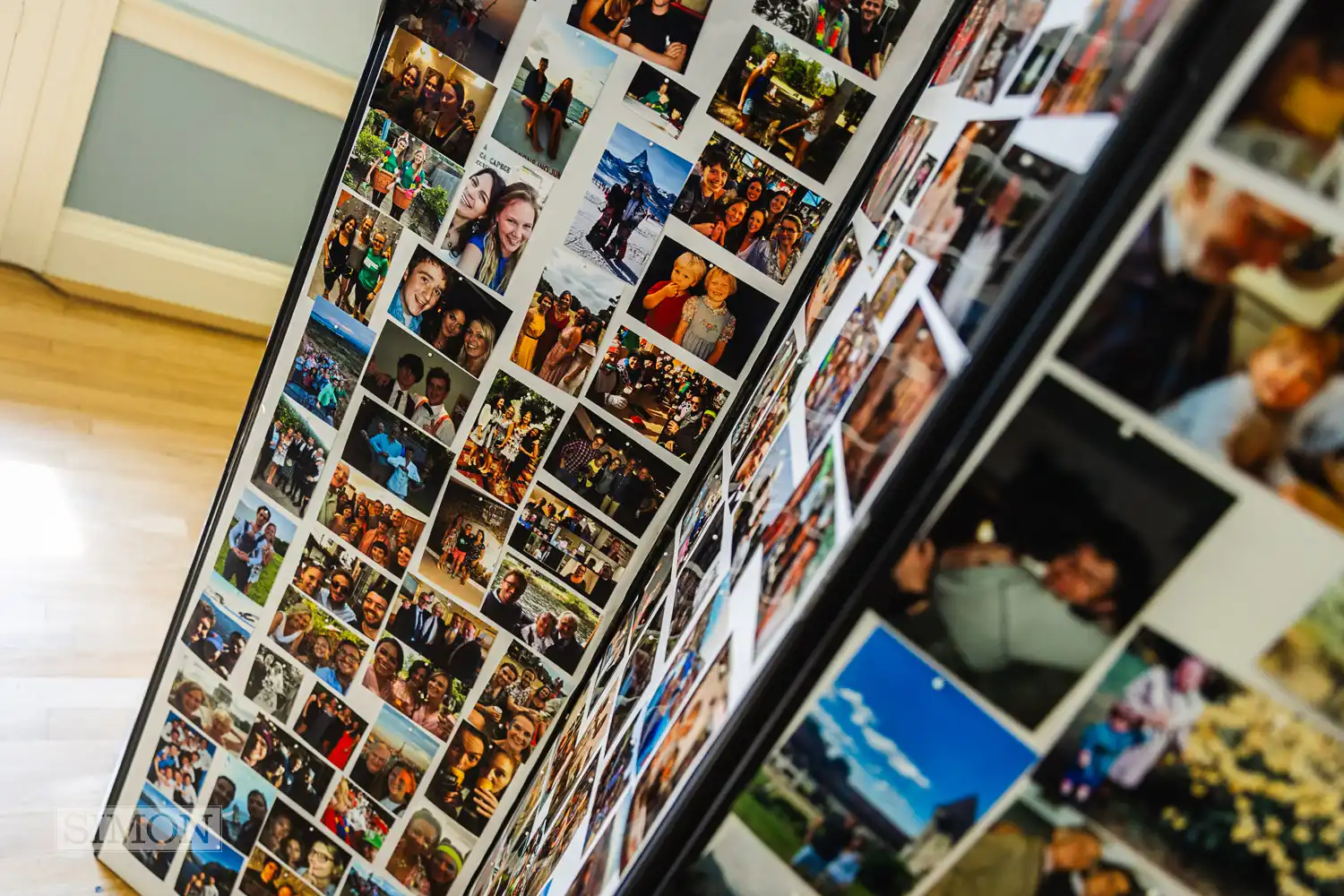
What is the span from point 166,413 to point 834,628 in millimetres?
2574

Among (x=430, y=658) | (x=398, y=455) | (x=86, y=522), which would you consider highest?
(x=398, y=455)

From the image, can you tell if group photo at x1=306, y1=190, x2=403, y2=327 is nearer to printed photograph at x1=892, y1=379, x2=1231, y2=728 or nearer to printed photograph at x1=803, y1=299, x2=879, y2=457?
printed photograph at x1=803, y1=299, x2=879, y2=457

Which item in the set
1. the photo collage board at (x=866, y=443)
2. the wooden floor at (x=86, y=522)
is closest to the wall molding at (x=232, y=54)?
the wooden floor at (x=86, y=522)

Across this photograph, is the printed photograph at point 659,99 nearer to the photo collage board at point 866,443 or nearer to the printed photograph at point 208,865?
the photo collage board at point 866,443

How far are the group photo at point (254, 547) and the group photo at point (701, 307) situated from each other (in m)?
0.65

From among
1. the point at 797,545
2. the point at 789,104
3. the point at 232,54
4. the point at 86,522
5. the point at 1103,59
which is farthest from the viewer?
the point at 232,54

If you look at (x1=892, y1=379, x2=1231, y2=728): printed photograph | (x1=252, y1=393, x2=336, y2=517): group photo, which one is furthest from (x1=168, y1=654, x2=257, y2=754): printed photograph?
(x1=892, y1=379, x2=1231, y2=728): printed photograph

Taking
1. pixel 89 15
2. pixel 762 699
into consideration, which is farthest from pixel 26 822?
pixel 89 15

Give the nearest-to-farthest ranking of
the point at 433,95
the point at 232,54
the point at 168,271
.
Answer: the point at 433,95 → the point at 232,54 → the point at 168,271

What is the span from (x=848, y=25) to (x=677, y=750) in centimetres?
68

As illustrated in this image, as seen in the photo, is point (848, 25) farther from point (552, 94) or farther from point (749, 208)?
point (552, 94)

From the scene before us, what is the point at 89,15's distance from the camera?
241 cm

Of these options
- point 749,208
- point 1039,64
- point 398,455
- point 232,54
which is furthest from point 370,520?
point 232,54

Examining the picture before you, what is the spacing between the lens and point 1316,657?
403 millimetres
